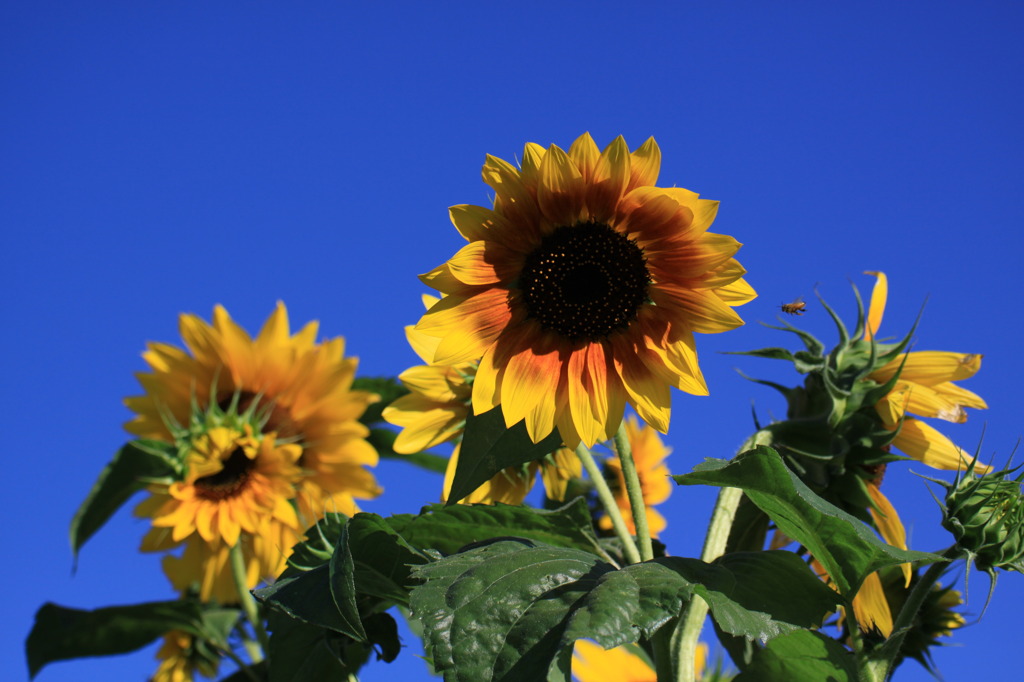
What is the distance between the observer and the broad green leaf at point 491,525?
1497 mm

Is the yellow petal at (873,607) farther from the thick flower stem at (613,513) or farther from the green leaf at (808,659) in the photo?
the thick flower stem at (613,513)

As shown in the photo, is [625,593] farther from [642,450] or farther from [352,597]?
[642,450]

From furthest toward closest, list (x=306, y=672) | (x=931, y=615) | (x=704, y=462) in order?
(x=931, y=615)
(x=306, y=672)
(x=704, y=462)

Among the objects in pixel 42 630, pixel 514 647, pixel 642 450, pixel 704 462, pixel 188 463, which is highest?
pixel 642 450

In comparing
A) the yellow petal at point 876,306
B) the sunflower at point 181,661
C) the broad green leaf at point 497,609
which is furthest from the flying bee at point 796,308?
the sunflower at point 181,661

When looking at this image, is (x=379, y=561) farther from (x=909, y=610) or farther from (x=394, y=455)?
(x=394, y=455)

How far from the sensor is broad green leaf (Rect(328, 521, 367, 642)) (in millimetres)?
1200

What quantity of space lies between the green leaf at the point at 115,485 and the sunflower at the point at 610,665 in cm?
126

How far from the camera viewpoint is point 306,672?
152 centimetres

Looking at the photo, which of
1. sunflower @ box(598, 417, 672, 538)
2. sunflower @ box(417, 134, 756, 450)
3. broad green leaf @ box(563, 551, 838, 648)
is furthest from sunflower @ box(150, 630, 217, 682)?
broad green leaf @ box(563, 551, 838, 648)

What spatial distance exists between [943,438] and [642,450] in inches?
62.2

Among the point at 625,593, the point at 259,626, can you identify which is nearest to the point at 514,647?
the point at 625,593

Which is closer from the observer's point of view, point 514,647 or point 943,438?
point 514,647

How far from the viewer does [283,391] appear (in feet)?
8.89
